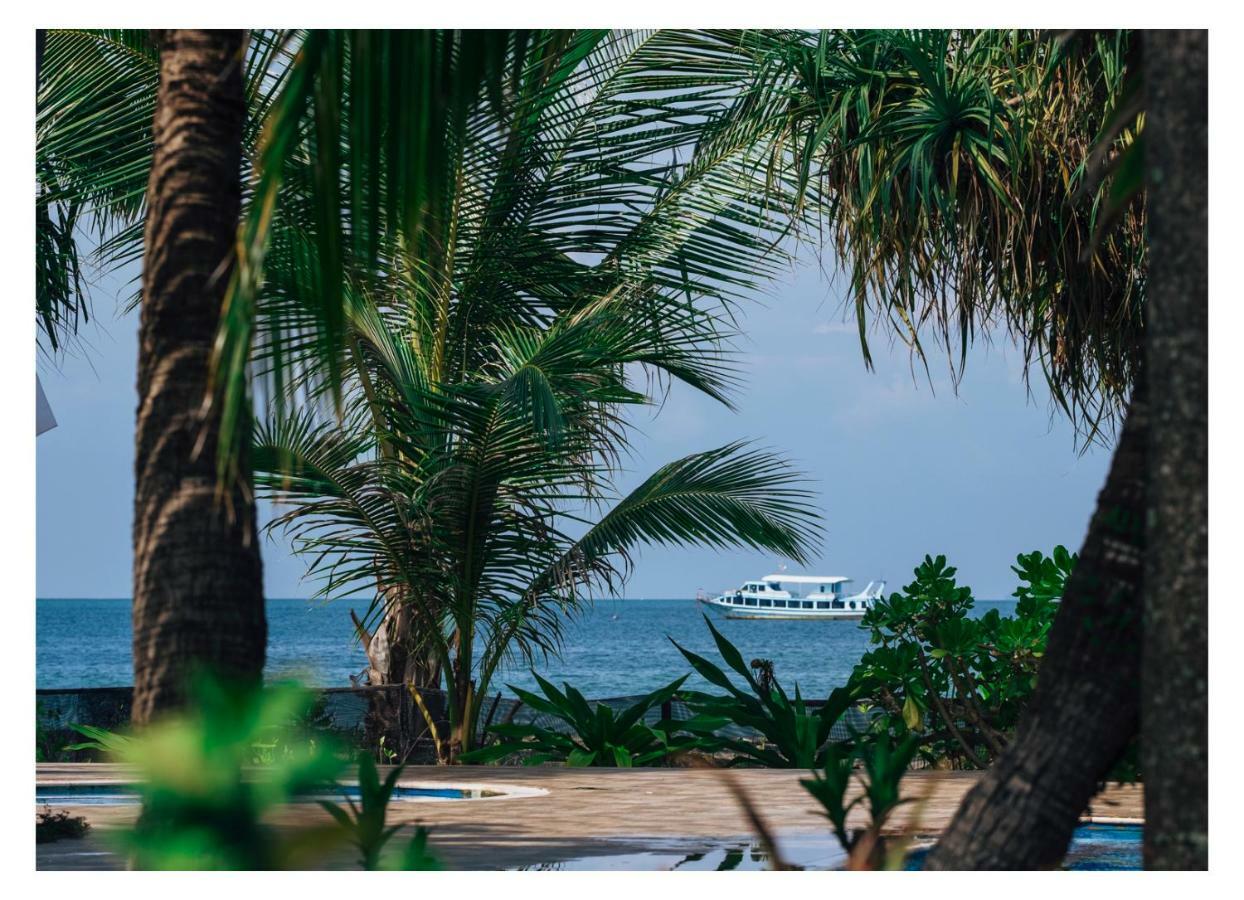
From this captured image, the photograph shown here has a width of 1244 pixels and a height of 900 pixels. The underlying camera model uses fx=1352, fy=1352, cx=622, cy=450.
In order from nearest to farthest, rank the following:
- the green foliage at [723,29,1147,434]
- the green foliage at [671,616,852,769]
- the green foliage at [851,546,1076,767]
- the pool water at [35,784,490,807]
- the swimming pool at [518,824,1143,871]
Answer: the swimming pool at [518,824,1143,871], the pool water at [35,784,490,807], the green foliage at [723,29,1147,434], the green foliage at [851,546,1076,767], the green foliage at [671,616,852,769]

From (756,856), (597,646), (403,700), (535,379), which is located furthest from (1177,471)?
(597,646)

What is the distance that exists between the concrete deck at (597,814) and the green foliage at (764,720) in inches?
20.8

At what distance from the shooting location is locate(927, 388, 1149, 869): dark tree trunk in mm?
3178

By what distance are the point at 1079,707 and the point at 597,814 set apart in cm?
376

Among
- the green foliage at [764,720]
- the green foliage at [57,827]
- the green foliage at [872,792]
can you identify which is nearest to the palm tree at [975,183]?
the green foliage at [764,720]

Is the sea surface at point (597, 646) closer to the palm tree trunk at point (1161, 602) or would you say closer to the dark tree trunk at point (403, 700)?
the dark tree trunk at point (403, 700)

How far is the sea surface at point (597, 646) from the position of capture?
50.8m

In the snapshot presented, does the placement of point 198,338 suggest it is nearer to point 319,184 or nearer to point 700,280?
point 319,184

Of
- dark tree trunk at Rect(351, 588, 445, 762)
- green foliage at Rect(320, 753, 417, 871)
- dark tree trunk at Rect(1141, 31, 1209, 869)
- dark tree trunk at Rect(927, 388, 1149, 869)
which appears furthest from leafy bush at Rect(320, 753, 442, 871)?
dark tree trunk at Rect(351, 588, 445, 762)

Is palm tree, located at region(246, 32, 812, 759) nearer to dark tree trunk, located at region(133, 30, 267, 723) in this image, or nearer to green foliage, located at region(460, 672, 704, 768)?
green foliage, located at region(460, 672, 704, 768)

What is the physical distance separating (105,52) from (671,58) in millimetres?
3936

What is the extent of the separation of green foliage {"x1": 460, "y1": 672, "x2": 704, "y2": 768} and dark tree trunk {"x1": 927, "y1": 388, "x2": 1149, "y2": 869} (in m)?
6.00
